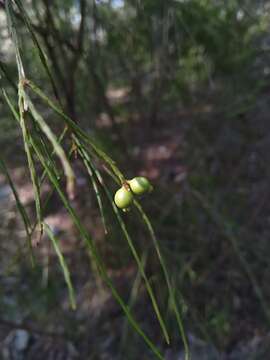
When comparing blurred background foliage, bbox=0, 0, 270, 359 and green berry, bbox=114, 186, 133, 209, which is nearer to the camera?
green berry, bbox=114, 186, 133, 209

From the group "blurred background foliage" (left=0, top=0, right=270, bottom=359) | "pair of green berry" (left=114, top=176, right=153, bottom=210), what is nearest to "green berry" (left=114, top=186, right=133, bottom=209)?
"pair of green berry" (left=114, top=176, right=153, bottom=210)

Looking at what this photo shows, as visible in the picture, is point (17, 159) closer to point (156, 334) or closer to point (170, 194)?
point (170, 194)

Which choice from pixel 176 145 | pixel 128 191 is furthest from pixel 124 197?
pixel 176 145

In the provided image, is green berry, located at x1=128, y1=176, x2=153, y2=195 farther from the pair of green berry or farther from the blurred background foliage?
the blurred background foliage

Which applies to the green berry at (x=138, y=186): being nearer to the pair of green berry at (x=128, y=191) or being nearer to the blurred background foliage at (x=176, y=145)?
the pair of green berry at (x=128, y=191)

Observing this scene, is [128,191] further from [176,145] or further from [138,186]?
[176,145]

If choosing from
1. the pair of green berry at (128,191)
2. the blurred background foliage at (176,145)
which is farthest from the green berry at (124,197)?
the blurred background foliage at (176,145)
